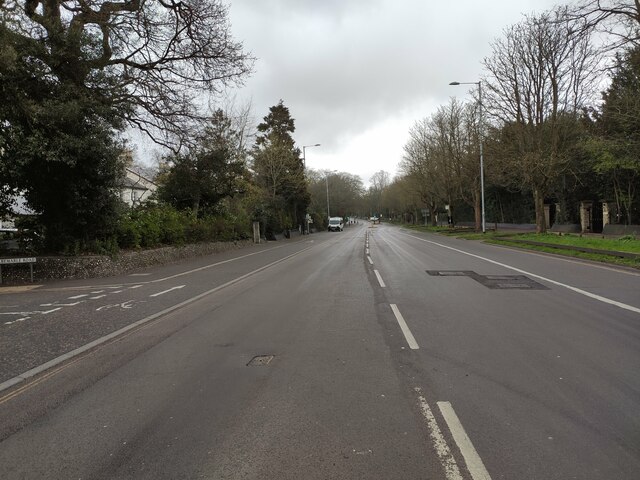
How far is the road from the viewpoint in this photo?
3443 mm

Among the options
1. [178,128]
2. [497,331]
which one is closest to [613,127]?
[178,128]

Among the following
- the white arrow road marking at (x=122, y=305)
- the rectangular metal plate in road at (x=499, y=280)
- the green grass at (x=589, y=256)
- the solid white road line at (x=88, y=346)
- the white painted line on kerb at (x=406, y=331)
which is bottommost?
the green grass at (x=589, y=256)

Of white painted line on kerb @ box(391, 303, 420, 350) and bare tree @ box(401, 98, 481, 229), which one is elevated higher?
bare tree @ box(401, 98, 481, 229)

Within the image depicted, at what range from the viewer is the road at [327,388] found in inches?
136

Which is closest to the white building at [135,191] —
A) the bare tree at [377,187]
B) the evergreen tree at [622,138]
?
the evergreen tree at [622,138]

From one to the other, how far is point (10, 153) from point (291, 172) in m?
33.4

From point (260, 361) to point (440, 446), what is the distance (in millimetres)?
2791

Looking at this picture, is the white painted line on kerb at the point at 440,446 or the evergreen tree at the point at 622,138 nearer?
the white painted line on kerb at the point at 440,446

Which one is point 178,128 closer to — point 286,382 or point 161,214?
point 161,214

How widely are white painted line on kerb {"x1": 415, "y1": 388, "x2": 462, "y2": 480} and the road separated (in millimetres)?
15

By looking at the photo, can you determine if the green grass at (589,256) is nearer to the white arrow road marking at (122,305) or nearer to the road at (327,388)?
the road at (327,388)

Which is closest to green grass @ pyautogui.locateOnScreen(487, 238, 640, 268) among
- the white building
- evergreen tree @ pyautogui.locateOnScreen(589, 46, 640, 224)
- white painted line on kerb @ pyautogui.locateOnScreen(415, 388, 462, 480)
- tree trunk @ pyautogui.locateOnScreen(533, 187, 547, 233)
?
evergreen tree @ pyautogui.locateOnScreen(589, 46, 640, 224)

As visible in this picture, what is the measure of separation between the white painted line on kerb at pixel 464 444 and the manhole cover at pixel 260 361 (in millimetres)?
2239

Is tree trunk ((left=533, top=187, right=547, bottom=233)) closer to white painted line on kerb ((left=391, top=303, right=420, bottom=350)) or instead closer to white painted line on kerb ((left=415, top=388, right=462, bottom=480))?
white painted line on kerb ((left=391, top=303, right=420, bottom=350))
